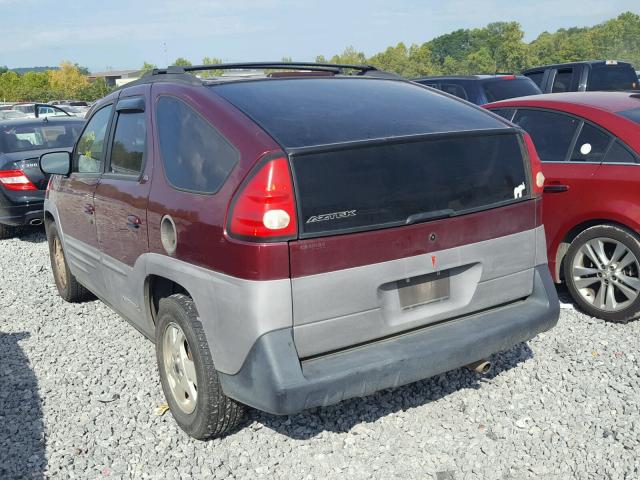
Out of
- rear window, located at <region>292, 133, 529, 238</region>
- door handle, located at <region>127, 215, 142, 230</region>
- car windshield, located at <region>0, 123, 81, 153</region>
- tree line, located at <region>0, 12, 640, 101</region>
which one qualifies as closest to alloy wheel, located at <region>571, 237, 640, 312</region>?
rear window, located at <region>292, 133, 529, 238</region>

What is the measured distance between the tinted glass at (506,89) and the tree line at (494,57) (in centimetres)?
6466

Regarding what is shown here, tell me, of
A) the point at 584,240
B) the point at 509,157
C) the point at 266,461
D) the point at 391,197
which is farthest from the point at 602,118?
the point at 266,461

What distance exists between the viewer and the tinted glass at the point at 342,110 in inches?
121

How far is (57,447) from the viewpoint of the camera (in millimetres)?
3639

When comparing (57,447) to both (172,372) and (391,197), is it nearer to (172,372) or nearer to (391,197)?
(172,372)

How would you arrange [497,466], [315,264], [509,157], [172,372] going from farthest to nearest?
[172,372], [509,157], [497,466], [315,264]

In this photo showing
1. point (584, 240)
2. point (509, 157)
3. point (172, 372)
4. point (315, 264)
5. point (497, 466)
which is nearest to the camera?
point (315, 264)

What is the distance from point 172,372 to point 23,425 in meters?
1.00

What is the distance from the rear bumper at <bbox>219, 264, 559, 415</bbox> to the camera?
2840 mm

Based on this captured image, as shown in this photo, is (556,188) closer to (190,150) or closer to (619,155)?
(619,155)

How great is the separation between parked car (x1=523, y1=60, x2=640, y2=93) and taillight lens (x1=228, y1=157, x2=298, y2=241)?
35.5 ft

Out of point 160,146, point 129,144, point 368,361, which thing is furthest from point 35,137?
point 368,361

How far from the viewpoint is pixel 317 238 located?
9.44 ft

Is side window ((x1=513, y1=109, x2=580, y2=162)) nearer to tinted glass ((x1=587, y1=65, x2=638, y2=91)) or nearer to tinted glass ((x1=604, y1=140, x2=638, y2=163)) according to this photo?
tinted glass ((x1=604, y1=140, x2=638, y2=163))
